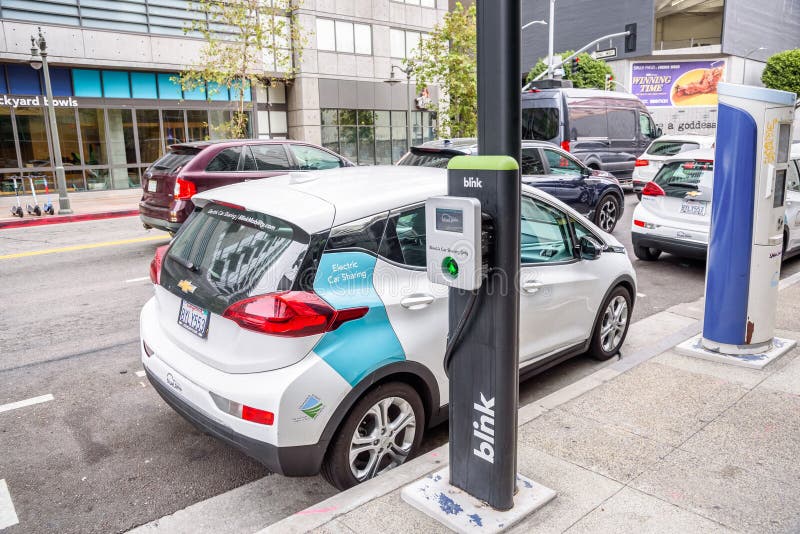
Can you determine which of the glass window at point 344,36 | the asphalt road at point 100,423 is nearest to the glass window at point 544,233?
the asphalt road at point 100,423

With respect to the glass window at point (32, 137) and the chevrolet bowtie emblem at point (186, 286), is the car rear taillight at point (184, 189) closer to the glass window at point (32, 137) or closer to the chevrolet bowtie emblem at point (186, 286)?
the chevrolet bowtie emblem at point (186, 286)

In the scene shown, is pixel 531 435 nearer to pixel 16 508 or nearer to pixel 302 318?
pixel 302 318

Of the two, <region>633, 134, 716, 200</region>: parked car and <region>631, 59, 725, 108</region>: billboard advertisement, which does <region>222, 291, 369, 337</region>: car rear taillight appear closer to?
<region>633, 134, 716, 200</region>: parked car

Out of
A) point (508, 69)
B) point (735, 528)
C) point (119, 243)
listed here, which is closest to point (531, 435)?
point (735, 528)

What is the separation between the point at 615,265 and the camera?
5363mm

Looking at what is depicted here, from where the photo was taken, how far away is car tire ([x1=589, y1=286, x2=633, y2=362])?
534cm

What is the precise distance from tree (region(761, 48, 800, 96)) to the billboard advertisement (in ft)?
13.1

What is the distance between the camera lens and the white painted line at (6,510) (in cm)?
344

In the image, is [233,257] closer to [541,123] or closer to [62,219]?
[541,123]

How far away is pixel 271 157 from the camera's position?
10.9m

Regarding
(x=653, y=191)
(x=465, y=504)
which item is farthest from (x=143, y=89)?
(x=465, y=504)

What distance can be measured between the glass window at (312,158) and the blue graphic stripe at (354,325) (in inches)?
310

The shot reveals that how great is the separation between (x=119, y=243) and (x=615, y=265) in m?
9.52

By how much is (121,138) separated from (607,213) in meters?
19.9
